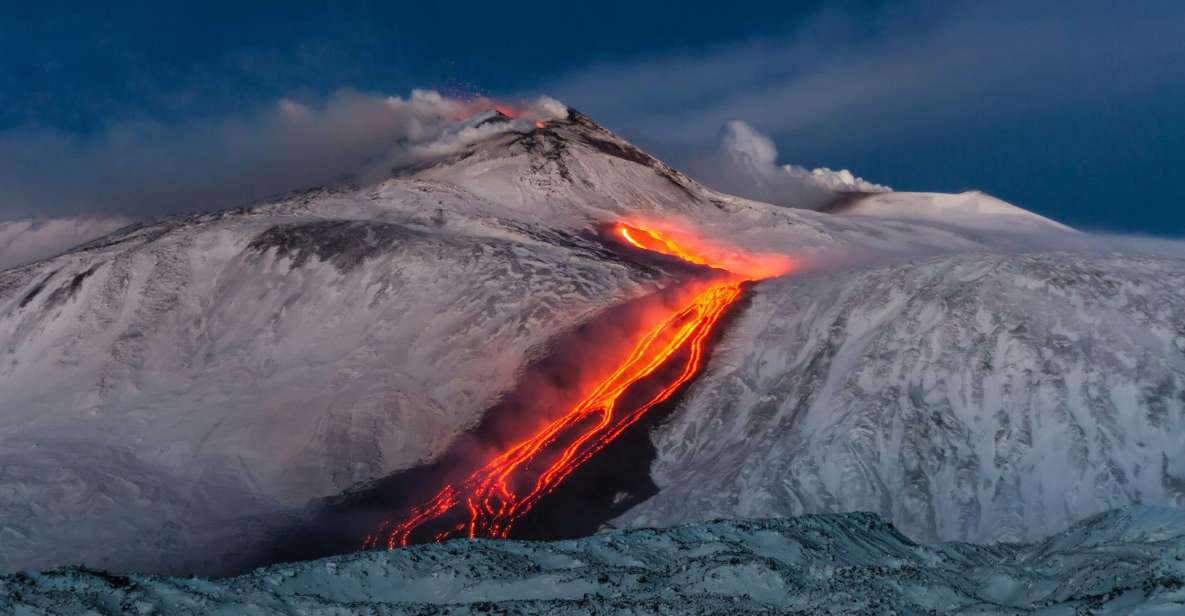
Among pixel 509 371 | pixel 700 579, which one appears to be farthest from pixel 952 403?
pixel 700 579

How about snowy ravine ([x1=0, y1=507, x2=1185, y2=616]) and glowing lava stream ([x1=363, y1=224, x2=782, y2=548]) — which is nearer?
snowy ravine ([x1=0, y1=507, x2=1185, y2=616])

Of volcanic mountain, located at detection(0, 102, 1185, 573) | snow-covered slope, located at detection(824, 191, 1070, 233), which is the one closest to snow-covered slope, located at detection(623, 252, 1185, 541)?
volcanic mountain, located at detection(0, 102, 1185, 573)

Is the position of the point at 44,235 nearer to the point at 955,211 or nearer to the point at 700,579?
the point at 955,211

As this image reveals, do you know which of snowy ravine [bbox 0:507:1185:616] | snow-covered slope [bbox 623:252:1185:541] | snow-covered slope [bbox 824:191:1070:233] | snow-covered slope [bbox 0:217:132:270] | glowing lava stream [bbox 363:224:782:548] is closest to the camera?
snowy ravine [bbox 0:507:1185:616]

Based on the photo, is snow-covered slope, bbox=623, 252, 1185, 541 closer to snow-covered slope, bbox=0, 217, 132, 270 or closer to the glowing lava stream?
the glowing lava stream

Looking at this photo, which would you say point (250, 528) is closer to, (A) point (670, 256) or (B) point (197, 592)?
(B) point (197, 592)

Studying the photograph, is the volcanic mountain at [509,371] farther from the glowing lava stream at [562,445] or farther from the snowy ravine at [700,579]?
the snowy ravine at [700,579]

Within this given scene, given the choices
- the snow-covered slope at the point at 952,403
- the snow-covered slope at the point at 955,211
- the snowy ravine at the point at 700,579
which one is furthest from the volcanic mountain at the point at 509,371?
the snowy ravine at the point at 700,579

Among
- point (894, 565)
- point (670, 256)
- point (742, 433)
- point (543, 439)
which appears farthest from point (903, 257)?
point (894, 565)
